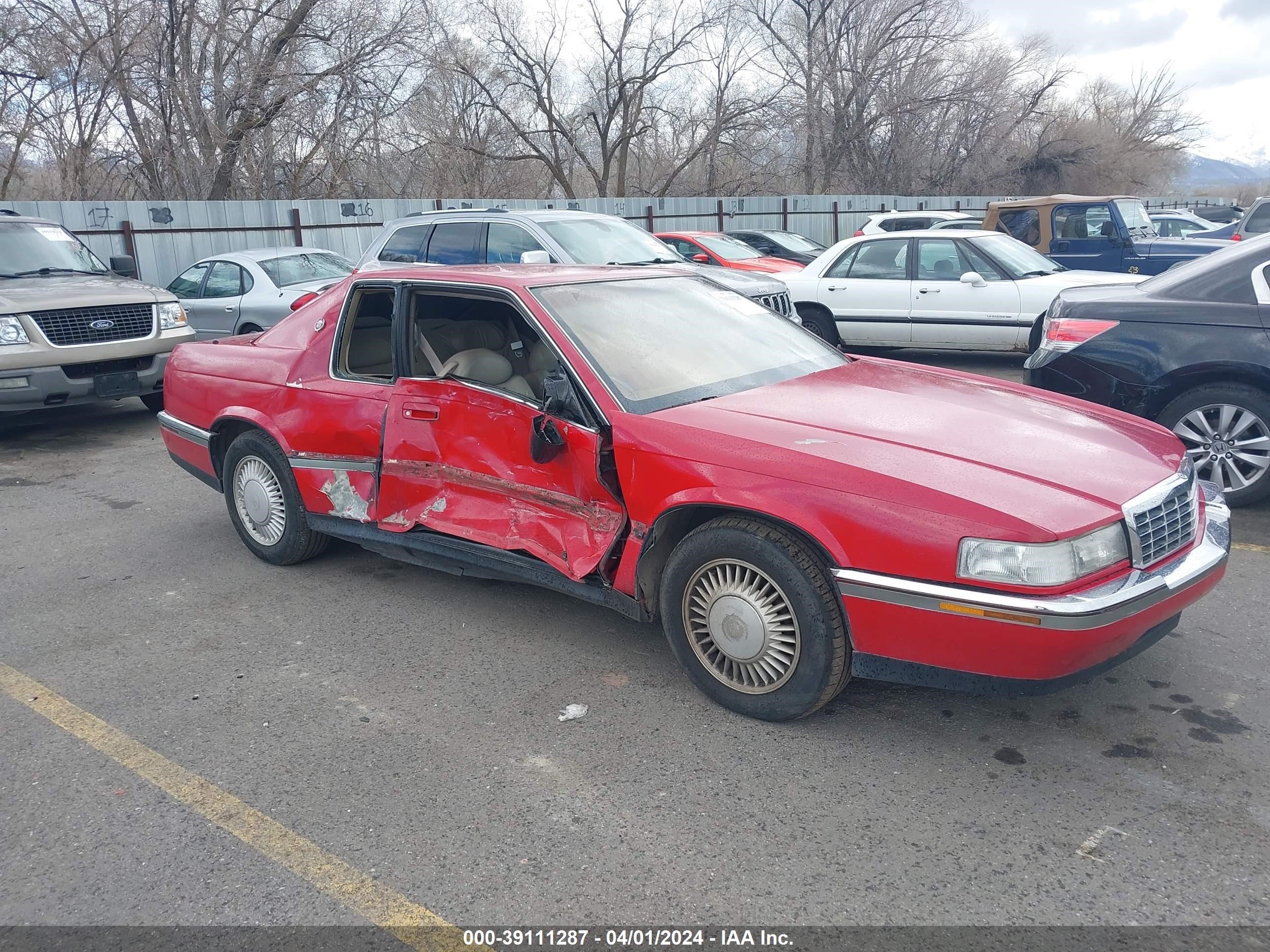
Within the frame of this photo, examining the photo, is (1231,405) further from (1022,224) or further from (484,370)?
(1022,224)

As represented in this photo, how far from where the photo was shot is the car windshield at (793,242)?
18094mm

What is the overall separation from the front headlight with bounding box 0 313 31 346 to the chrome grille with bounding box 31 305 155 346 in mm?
123

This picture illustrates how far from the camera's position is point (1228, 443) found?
18.0ft

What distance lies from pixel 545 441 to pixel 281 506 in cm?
203

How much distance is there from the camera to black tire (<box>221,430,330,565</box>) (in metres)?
4.98

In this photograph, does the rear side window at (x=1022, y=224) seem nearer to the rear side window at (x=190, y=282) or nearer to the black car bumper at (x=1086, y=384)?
the black car bumper at (x=1086, y=384)

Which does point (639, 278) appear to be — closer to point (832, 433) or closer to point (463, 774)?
point (832, 433)

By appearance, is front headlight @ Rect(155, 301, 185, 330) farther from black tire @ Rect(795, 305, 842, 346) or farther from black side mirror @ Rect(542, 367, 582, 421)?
black side mirror @ Rect(542, 367, 582, 421)

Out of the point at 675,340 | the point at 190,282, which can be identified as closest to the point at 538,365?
the point at 675,340

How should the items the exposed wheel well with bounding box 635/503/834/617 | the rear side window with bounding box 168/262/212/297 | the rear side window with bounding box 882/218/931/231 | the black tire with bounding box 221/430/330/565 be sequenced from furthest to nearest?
the rear side window with bounding box 882/218/931/231 < the rear side window with bounding box 168/262/212/297 < the black tire with bounding box 221/430/330/565 < the exposed wheel well with bounding box 635/503/834/617

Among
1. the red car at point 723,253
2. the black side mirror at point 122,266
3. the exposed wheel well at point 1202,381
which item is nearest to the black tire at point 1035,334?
the exposed wheel well at point 1202,381

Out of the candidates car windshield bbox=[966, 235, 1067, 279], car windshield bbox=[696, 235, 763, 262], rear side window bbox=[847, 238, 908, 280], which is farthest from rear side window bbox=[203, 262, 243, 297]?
car windshield bbox=[966, 235, 1067, 279]

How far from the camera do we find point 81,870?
2.77 m

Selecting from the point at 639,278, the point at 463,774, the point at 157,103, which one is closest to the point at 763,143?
the point at 157,103
